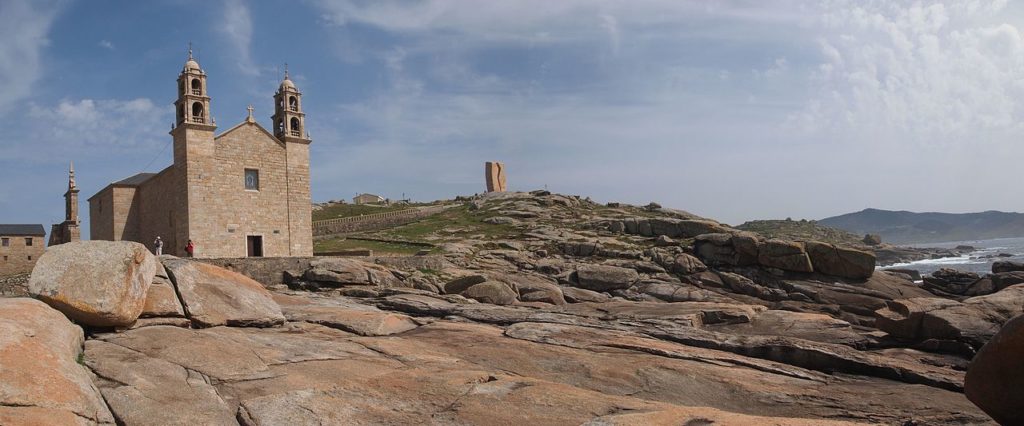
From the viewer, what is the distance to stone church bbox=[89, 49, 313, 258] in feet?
112

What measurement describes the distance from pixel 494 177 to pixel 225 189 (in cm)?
5877

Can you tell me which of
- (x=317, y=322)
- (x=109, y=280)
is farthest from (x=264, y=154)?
(x=109, y=280)

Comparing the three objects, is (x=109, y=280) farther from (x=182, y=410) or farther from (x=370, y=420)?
(x=370, y=420)

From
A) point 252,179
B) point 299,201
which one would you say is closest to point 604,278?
point 299,201

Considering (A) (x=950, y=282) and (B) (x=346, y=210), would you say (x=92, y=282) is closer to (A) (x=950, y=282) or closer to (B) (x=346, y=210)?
(A) (x=950, y=282)

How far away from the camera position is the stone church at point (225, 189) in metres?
34.1

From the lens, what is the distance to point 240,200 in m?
35.5

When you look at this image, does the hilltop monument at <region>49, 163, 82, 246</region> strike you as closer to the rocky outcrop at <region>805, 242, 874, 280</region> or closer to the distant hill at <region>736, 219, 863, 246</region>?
the rocky outcrop at <region>805, 242, 874, 280</region>

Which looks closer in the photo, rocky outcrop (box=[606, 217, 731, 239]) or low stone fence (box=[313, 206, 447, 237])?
rocky outcrop (box=[606, 217, 731, 239])

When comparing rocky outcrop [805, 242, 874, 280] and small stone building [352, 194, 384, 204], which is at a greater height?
small stone building [352, 194, 384, 204]

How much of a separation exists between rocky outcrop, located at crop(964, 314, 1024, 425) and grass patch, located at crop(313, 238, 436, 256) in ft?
122

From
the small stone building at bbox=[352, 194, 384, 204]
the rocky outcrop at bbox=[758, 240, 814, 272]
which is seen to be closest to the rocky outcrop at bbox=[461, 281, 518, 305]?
the rocky outcrop at bbox=[758, 240, 814, 272]

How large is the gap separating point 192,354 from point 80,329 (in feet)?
6.70

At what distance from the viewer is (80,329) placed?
1121 centimetres
